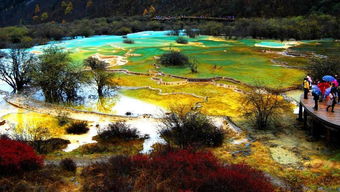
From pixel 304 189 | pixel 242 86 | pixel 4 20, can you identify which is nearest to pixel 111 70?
pixel 242 86

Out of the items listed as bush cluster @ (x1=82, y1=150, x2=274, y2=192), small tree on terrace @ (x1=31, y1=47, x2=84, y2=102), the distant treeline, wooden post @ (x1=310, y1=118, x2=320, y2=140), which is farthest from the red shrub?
the distant treeline

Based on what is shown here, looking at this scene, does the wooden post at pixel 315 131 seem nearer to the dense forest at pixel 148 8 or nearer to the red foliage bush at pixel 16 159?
the red foliage bush at pixel 16 159

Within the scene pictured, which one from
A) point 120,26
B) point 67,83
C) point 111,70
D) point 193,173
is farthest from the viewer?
point 120,26

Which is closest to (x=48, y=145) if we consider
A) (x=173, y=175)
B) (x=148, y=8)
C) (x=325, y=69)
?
(x=173, y=175)

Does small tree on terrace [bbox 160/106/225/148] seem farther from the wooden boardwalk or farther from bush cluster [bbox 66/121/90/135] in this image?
bush cluster [bbox 66/121/90/135]

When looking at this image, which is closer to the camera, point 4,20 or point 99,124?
point 99,124

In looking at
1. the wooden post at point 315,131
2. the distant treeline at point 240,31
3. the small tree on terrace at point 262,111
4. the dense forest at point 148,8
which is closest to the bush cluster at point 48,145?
the small tree on terrace at point 262,111

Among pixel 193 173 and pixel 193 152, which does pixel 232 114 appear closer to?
pixel 193 152
